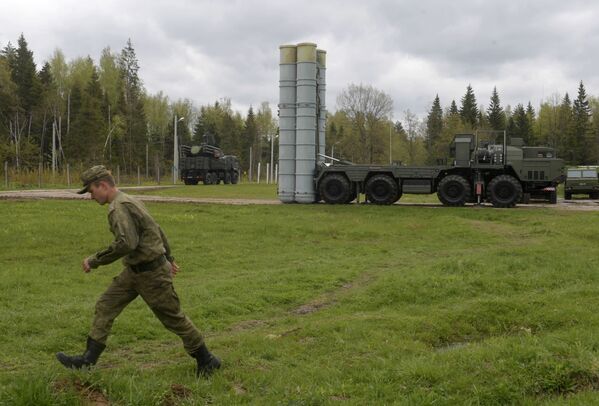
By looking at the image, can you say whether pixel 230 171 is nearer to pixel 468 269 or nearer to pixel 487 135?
pixel 487 135

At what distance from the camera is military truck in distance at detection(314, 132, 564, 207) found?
23828mm

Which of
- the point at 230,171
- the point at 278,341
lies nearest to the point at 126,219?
the point at 278,341

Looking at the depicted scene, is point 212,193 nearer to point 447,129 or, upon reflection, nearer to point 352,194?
point 352,194

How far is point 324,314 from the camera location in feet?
29.7

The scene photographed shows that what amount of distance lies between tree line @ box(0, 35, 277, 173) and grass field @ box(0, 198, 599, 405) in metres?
42.0

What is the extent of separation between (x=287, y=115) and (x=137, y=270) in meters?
21.1

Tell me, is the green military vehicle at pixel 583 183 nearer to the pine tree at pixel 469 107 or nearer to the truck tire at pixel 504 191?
the truck tire at pixel 504 191

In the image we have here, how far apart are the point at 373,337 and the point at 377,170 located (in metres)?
17.9

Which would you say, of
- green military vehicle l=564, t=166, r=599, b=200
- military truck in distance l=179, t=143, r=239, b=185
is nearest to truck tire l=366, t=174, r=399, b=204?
green military vehicle l=564, t=166, r=599, b=200

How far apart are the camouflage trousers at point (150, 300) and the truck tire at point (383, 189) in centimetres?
1927

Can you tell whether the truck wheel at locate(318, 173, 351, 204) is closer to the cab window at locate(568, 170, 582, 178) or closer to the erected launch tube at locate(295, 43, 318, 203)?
the erected launch tube at locate(295, 43, 318, 203)

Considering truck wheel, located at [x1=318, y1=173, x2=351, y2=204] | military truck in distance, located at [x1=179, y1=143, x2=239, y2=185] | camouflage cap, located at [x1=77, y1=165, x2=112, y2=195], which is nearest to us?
camouflage cap, located at [x1=77, y1=165, x2=112, y2=195]

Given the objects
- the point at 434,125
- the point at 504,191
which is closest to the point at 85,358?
the point at 504,191

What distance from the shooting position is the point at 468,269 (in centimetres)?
1193
